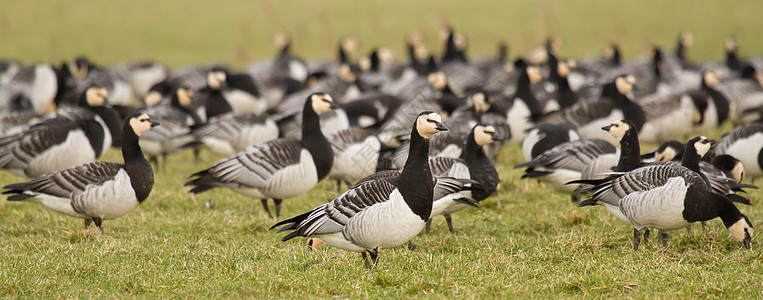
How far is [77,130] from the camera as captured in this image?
440 inches

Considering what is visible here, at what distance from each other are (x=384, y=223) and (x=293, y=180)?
124 inches

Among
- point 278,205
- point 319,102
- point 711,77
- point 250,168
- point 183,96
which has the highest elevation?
point 319,102

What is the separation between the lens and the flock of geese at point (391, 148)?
7234 millimetres

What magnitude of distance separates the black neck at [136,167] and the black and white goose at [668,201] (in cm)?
524

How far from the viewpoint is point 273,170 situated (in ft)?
31.3

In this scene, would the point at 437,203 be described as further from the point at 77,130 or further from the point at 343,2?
the point at 343,2

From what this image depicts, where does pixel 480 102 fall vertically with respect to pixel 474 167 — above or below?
below

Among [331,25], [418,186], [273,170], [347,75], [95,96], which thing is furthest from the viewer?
[331,25]

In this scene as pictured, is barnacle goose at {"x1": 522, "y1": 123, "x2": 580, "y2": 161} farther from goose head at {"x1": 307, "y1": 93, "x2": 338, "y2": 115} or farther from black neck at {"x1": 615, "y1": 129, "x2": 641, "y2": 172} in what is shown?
goose head at {"x1": 307, "y1": 93, "x2": 338, "y2": 115}

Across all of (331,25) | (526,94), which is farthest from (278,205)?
(331,25)

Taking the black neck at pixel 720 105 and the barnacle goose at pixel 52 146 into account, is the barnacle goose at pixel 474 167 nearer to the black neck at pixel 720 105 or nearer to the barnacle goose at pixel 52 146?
the barnacle goose at pixel 52 146

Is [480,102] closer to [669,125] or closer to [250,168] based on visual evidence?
[669,125]

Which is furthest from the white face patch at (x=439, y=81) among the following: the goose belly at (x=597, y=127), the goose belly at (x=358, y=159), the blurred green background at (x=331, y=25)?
the blurred green background at (x=331, y=25)

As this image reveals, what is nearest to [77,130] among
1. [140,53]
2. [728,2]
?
[140,53]
